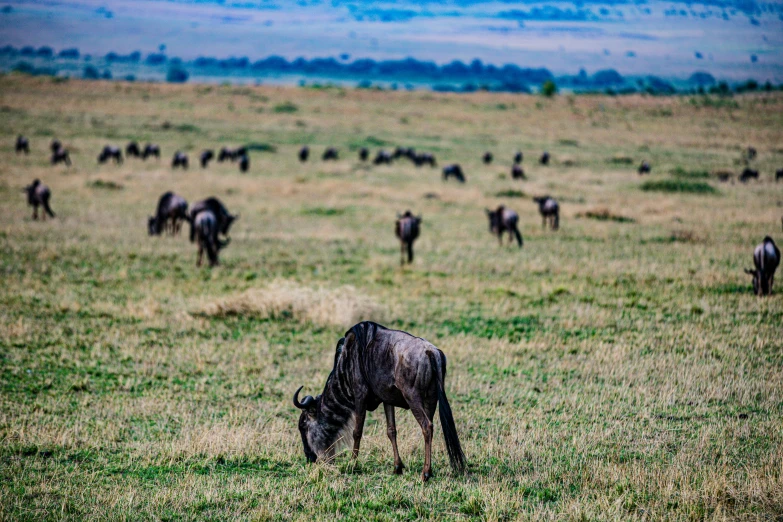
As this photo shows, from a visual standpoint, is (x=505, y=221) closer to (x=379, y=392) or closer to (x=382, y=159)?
(x=379, y=392)

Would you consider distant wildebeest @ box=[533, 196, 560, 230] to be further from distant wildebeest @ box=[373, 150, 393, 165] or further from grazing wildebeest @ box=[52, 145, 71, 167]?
grazing wildebeest @ box=[52, 145, 71, 167]

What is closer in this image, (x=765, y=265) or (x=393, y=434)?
(x=393, y=434)

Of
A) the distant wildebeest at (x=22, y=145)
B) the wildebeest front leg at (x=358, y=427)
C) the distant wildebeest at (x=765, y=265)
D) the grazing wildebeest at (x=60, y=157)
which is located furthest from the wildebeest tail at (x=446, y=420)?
the distant wildebeest at (x=22, y=145)

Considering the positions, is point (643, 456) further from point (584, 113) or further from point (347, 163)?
point (584, 113)

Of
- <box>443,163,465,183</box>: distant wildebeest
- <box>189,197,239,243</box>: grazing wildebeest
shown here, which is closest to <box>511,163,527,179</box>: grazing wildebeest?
<box>443,163,465,183</box>: distant wildebeest

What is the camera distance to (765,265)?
14.3 meters

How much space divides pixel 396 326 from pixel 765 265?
753cm

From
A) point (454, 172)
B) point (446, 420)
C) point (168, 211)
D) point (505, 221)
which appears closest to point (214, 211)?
point (168, 211)

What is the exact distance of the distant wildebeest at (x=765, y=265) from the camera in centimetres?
1431

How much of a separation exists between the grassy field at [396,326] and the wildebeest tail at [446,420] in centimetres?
17

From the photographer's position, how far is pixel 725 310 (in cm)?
1369

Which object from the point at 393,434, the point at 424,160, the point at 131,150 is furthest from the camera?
the point at 424,160

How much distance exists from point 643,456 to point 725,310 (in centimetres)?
739

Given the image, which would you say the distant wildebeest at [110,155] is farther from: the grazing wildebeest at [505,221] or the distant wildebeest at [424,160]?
the grazing wildebeest at [505,221]
